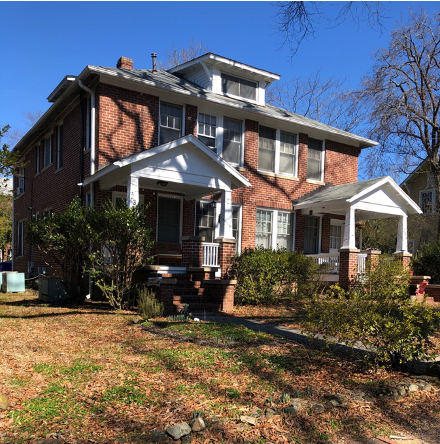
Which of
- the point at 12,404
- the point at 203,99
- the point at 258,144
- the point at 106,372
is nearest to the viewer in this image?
the point at 12,404

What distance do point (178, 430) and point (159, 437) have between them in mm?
160

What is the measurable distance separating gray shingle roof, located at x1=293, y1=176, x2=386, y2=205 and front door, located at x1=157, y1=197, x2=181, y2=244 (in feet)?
15.1

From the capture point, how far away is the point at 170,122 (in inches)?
519

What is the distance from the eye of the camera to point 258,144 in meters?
14.9

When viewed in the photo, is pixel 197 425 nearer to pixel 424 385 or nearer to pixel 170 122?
pixel 424 385

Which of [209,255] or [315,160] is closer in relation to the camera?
[209,255]

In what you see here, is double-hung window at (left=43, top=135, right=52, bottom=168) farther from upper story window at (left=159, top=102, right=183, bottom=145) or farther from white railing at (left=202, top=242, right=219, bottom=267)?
white railing at (left=202, top=242, right=219, bottom=267)

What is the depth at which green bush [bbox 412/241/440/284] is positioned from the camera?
15500 mm

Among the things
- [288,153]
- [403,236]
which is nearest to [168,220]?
[288,153]

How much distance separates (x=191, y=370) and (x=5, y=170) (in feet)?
26.3

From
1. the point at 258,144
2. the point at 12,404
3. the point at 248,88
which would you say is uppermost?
the point at 248,88

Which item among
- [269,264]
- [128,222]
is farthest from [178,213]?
[128,222]

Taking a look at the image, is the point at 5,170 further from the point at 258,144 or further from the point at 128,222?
the point at 258,144

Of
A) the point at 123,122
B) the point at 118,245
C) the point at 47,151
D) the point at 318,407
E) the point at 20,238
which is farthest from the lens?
the point at 20,238
